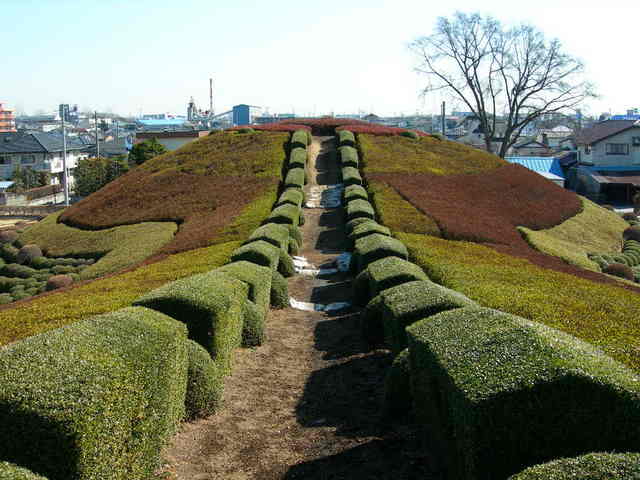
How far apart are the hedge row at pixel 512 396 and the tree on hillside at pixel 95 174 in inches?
2048

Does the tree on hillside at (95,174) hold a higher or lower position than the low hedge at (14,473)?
lower

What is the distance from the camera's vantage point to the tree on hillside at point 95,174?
55750 millimetres

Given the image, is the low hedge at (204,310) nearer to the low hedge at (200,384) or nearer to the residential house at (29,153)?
the low hedge at (200,384)

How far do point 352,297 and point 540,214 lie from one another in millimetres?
17480

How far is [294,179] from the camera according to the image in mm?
29906

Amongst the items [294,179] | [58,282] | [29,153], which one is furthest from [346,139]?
[29,153]

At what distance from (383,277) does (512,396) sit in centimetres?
717

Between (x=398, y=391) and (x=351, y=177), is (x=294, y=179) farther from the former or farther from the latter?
(x=398, y=391)

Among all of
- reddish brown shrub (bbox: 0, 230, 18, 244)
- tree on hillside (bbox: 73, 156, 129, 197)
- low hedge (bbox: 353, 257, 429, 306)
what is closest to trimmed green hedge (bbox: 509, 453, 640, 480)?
low hedge (bbox: 353, 257, 429, 306)

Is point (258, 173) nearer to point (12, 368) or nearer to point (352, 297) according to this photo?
point (352, 297)

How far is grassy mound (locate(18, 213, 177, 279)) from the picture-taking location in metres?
22.5

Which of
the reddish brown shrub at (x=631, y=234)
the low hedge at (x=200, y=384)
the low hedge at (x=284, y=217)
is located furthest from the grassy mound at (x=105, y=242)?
the reddish brown shrub at (x=631, y=234)

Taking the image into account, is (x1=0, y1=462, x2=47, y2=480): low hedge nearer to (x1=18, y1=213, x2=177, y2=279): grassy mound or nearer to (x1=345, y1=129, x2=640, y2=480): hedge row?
(x1=345, y1=129, x2=640, y2=480): hedge row

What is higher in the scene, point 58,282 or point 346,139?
point 346,139
